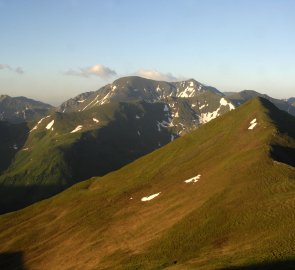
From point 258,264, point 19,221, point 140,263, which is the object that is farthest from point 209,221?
point 19,221

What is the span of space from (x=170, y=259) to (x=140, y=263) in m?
5.11

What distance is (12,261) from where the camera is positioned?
97.0m

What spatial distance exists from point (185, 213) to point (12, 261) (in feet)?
139

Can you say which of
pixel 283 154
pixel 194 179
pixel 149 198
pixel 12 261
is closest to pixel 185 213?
pixel 194 179

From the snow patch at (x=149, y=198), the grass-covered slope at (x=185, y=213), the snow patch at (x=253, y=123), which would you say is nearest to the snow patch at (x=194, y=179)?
the grass-covered slope at (x=185, y=213)

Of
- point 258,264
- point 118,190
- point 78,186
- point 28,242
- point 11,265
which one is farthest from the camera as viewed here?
point 78,186

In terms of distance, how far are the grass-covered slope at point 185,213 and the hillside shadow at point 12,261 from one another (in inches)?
31.5

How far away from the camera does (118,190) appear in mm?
123312

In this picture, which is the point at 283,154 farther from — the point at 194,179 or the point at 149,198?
the point at 149,198

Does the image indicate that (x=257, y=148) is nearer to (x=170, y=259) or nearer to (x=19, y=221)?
(x=170, y=259)

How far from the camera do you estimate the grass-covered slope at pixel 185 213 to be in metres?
65.3

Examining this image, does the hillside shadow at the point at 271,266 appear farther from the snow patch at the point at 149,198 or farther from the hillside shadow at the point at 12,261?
the hillside shadow at the point at 12,261

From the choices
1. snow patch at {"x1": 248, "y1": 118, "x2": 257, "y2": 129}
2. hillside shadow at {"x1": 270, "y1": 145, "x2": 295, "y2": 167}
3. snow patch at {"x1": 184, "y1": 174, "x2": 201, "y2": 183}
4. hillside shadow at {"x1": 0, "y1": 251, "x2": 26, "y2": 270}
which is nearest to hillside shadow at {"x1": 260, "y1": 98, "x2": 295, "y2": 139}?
snow patch at {"x1": 248, "y1": 118, "x2": 257, "y2": 129}

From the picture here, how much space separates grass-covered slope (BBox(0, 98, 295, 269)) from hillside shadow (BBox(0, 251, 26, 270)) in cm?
80
